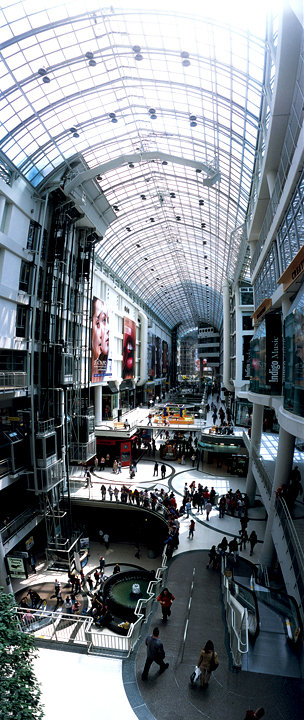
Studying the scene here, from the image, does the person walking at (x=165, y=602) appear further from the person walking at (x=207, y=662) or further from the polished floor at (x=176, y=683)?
the person walking at (x=207, y=662)

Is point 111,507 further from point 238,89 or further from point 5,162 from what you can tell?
point 238,89

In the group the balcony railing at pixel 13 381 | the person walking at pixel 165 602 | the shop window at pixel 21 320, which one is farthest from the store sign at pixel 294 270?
the shop window at pixel 21 320

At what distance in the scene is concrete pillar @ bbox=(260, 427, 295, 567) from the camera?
1361 cm

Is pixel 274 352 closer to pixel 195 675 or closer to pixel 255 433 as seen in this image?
pixel 195 675

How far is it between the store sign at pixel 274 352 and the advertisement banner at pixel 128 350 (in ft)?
98.3

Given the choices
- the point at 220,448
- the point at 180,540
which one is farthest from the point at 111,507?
the point at 220,448

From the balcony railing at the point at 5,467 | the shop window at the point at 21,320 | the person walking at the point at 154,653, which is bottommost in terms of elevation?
the person walking at the point at 154,653

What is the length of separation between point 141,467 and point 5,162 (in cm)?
2419

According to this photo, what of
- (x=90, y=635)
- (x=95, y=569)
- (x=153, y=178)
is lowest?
(x=95, y=569)

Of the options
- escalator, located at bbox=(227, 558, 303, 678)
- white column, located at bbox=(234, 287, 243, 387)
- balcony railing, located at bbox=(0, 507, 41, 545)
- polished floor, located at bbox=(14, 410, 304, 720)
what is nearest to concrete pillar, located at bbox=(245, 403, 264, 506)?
polished floor, located at bbox=(14, 410, 304, 720)

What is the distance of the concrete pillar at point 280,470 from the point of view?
1361 cm

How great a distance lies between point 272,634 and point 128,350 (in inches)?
1496

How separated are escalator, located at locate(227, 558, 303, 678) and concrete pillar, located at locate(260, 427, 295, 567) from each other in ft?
17.9

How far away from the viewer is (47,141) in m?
22.4
